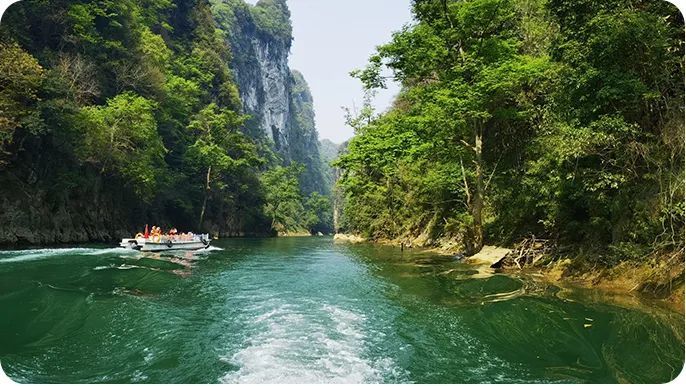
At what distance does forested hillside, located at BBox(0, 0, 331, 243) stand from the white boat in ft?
20.3

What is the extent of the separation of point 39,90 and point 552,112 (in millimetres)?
22622

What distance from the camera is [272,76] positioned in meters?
124

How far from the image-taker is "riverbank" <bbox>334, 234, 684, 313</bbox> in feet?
29.0

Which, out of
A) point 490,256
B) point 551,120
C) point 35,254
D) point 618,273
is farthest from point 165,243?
point 618,273

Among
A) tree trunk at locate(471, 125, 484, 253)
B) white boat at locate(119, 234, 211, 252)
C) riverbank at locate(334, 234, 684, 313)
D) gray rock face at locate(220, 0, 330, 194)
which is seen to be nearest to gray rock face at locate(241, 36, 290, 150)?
gray rock face at locate(220, 0, 330, 194)

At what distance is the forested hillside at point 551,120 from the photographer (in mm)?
9477

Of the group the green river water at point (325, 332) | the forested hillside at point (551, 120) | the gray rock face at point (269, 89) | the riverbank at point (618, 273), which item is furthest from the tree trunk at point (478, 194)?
the gray rock face at point (269, 89)

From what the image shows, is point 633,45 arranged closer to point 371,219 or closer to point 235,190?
point 371,219

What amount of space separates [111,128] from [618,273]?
26894mm

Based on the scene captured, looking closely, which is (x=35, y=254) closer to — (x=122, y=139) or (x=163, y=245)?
(x=163, y=245)

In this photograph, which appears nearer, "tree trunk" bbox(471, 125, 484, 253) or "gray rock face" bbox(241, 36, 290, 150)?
"tree trunk" bbox(471, 125, 484, 253)

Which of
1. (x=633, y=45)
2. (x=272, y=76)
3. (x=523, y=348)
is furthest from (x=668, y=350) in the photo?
(x=272, y=76)

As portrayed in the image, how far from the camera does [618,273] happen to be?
10.6 meters

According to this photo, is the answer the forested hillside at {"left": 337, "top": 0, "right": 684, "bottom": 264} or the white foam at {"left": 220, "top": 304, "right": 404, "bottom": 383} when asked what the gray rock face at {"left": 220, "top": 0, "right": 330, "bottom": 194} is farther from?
the white foam at {"left": 220, "top": 304, "right": 404, "bottom": 383}
